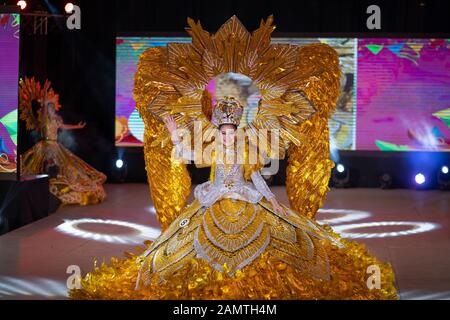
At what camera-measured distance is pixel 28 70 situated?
29.3ft

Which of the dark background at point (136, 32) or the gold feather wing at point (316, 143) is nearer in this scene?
the gold feather wing at point (316, 143)

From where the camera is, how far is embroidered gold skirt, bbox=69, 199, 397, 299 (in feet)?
10.3

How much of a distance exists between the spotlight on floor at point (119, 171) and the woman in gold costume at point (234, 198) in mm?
7105

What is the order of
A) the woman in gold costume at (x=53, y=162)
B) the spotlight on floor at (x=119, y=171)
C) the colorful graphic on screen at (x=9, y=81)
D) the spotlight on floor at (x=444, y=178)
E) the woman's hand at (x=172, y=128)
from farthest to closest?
the spotlight on floor at (x=119, y=171), the spotlight on floor at (x=444, y=178), the woman in gold costume at (x=53, y=162), the colorful graphic on screen at (x=9, y=81), the woman's hand at (x=172, y=128)

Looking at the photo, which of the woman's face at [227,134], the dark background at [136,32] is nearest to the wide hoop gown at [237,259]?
the woman's face at [227,134]

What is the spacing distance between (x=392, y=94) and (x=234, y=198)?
23.0ft

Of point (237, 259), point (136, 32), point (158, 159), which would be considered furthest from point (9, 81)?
point (136, 32)

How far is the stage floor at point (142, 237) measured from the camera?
13.5 feet

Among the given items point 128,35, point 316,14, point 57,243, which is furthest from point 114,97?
point 57,243

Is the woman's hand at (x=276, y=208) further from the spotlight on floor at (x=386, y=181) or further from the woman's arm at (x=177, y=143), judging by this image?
the spotlight on floor at (x=386, y=181)

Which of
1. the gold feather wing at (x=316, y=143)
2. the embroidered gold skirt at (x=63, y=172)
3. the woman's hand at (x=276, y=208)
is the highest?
the gold feather wing at (x=316, y=143)

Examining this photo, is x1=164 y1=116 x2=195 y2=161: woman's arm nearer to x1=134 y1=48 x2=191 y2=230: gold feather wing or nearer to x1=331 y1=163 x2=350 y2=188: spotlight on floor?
x1=134 y1=48 x2=191 y2=230: gold feather wing

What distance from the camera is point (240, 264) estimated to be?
319cm
